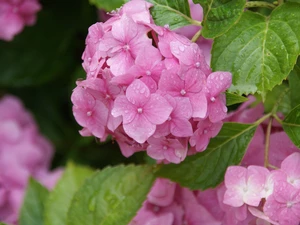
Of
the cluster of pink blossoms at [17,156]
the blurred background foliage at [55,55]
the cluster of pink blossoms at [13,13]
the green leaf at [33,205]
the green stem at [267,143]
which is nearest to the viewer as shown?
the green stem at [267,143]

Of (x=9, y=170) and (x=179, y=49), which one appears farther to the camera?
(x=9, y=170)

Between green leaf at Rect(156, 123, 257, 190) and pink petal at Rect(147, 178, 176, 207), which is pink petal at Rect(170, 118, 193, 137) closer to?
green leaf at Rect(156, 123, 257, 190)

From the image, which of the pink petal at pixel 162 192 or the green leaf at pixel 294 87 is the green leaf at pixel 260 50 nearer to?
the green leaf at pixel 294 87

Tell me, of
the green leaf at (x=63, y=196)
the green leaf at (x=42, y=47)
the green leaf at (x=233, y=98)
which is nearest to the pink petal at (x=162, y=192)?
the green leaf at (x=63, y=196)

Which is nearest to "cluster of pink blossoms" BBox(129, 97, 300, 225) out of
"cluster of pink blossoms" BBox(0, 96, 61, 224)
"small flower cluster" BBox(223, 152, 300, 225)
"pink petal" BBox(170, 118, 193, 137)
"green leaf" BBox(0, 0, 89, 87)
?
"small flower cluster" BBox(223, 152, 300, 225)

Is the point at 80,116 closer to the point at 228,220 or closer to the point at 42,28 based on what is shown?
the point at 228,220

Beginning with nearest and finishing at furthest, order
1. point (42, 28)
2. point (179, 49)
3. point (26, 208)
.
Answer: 1. point (179, 49)
2. point (26, 208)
3. point (42, 28)

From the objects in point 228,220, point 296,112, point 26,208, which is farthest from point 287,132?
point 26,208
